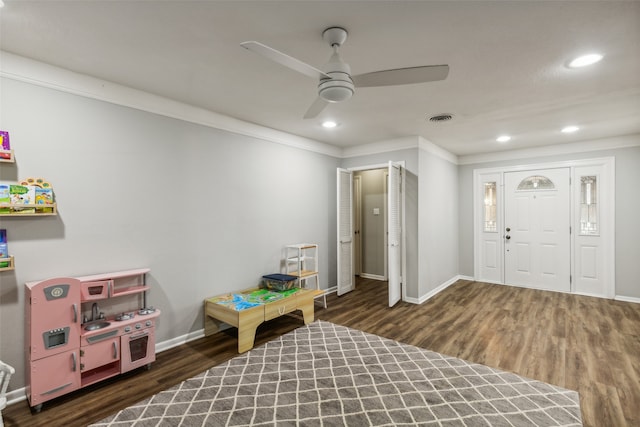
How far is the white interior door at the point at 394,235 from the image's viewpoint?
428cm

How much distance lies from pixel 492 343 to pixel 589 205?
133 inches

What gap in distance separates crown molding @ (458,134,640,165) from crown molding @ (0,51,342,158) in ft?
13.5

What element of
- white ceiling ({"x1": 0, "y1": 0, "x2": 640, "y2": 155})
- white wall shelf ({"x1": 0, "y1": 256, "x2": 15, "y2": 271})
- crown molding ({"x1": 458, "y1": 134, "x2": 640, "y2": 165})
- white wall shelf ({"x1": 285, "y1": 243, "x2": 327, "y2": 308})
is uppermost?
white ceiling ({"x1": 0, "y1": 0, "x2": 640, "y2": 155})

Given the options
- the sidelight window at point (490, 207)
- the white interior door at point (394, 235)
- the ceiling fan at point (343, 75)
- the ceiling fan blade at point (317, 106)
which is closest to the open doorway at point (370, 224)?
the white interior door at point (394, 235)

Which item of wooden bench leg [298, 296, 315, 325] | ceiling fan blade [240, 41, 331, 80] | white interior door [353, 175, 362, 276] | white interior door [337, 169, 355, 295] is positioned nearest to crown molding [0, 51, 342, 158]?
white interior door [337, 169, 355, 295]

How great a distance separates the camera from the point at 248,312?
301 centimetres

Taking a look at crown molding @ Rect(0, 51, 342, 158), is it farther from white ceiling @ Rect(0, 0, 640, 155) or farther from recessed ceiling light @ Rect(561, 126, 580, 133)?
recessed ceiling light @ Rect(561, 126, 580, 133)

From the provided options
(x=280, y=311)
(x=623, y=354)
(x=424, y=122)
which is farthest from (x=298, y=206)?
(x=623, y=354)

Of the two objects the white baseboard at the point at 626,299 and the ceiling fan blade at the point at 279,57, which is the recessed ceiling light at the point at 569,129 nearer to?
the white baseboard at the point at 626,299

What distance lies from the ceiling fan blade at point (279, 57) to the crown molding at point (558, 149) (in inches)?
199

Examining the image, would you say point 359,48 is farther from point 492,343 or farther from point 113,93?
point 492,343

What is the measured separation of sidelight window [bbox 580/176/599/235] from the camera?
4848mm

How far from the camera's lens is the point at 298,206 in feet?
14.9

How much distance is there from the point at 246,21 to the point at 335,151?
11.4 ft
